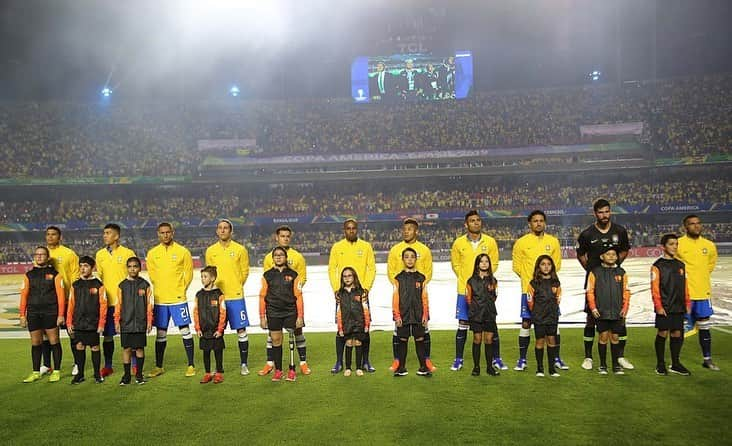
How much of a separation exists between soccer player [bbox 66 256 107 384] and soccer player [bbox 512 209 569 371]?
6.26 meters

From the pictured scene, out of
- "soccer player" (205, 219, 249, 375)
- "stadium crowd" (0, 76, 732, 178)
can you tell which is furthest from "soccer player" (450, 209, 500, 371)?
"stadium crowd" (0, 76, 732, 178)

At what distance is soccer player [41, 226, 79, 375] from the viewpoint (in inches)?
385

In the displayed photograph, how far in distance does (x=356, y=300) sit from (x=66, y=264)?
16.2 ft

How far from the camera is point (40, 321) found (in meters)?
9.51

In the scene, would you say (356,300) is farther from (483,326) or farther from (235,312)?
(235,312)

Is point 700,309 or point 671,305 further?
point 700,309

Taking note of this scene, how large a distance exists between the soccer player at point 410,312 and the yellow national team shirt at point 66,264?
5.34 m

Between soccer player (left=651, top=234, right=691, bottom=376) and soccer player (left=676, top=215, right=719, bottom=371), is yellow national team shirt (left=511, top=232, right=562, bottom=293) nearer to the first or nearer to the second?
soccer player (left=651, top=234, right=691, bottom=376)

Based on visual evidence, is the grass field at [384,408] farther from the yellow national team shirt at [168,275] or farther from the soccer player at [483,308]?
the yellow national team shirt at [168,275]

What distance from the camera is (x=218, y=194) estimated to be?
48344 millimetres

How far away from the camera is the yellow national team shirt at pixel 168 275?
961 cm

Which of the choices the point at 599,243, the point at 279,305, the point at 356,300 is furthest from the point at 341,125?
the point at 356,300

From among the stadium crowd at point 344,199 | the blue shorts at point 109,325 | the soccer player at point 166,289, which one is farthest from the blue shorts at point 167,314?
the stadium crowd at point 344,199

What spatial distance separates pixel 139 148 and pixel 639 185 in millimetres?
39014
